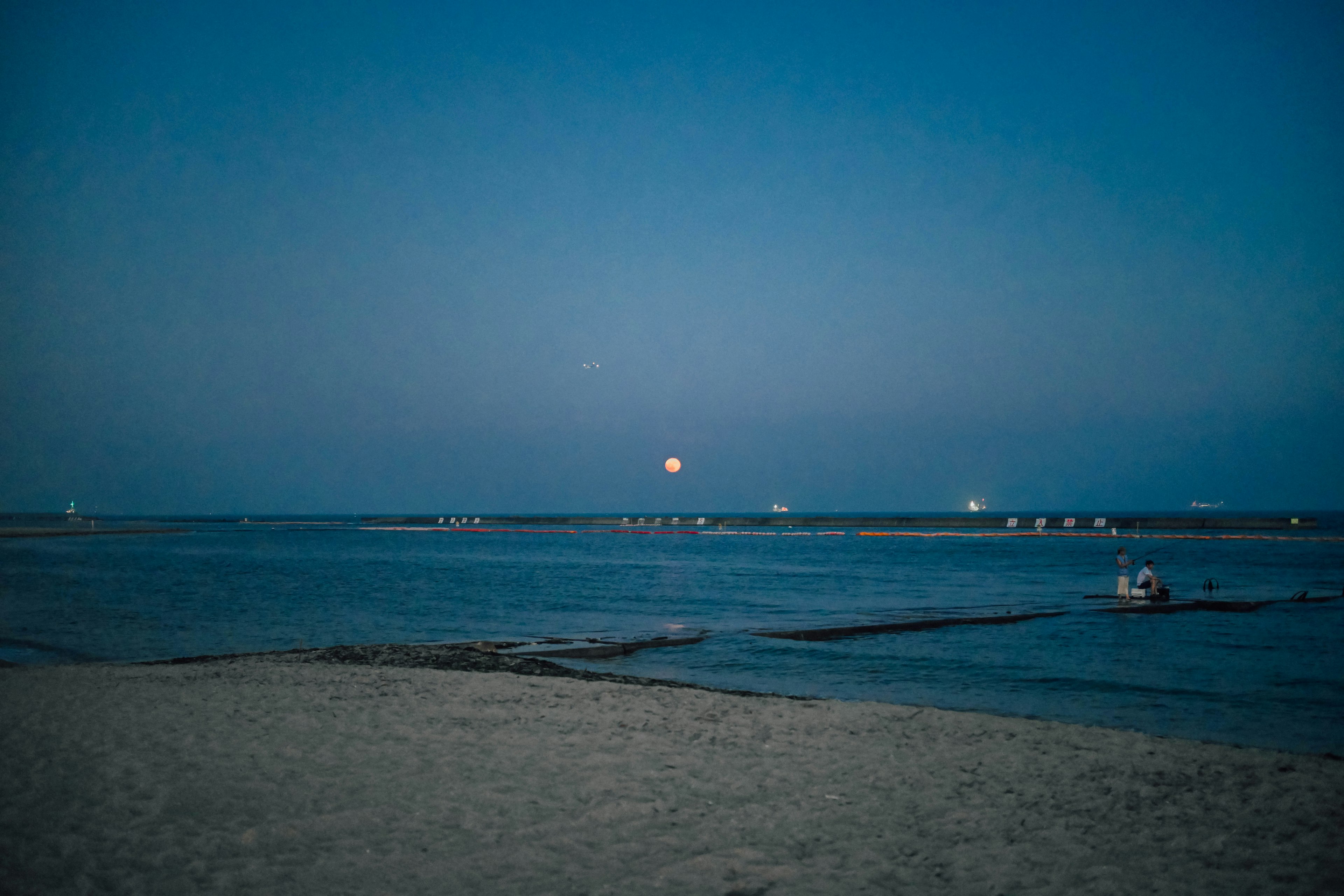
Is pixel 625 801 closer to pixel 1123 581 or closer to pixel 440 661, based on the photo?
pixel 440 661

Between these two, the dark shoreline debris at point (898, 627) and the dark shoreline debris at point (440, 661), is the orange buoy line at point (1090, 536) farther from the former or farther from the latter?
the dark shoreline debris at point (440, 661)

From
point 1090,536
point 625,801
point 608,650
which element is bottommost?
point 1090,536

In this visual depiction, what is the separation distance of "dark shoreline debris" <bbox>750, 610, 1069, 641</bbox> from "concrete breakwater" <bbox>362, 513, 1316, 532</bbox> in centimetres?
10005

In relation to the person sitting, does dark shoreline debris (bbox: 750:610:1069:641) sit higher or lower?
lower

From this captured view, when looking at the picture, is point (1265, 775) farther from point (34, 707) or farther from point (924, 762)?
point (34, 707)

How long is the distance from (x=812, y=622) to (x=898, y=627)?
8.54 feet

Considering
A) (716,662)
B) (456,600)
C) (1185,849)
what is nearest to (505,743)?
(1185,849)

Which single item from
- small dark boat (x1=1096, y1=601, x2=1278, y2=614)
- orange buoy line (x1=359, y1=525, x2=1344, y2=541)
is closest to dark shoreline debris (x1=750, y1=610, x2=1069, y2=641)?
small dark boat (x1=1096, y1=601, x2=1278, y2=614)

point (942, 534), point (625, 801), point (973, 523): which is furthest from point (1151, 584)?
point (973, 523)

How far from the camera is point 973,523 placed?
151 metres

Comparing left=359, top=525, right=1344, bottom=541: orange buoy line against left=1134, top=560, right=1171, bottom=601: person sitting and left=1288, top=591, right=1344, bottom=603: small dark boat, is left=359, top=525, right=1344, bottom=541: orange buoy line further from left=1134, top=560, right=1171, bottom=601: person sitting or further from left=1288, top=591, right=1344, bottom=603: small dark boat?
left=1134, top=560, right=1171, bottom=601: person sitting

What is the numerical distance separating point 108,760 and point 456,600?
2293cm

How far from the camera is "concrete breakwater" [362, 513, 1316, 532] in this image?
11875 centimetres

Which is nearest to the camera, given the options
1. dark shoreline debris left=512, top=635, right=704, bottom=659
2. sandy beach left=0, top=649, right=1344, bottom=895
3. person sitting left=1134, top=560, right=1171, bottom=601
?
sandy beach left=0, top=649, right=1344, bottom=895
